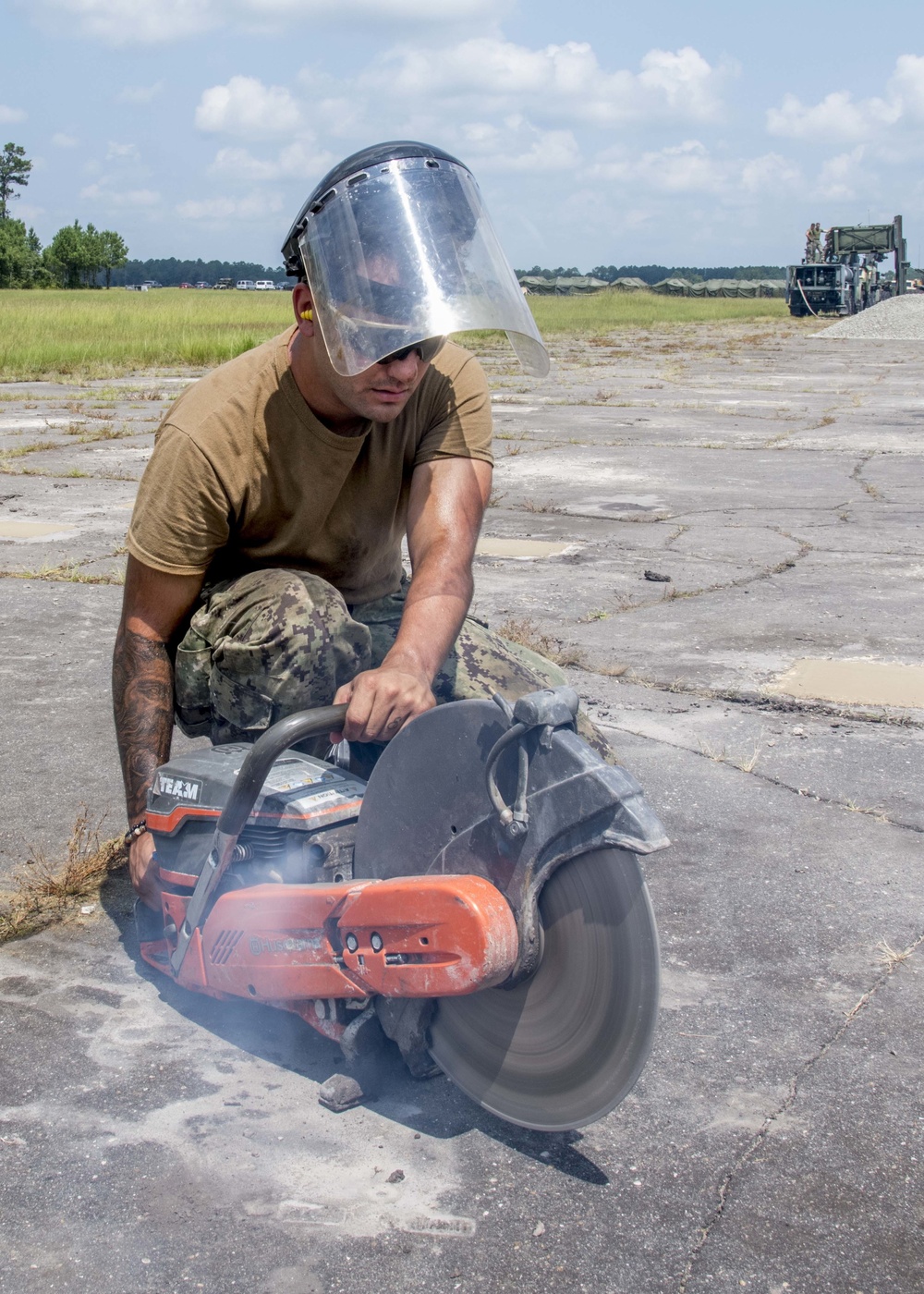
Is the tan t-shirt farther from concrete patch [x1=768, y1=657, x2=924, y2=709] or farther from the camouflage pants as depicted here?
concrete patch [x1=768, y1=657, x2=924, y2=709]

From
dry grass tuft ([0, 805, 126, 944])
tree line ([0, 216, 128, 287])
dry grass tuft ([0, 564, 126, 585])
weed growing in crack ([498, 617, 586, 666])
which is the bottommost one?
dry grass tuft ([0, 805, 126, 944])

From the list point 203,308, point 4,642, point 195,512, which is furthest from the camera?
point 203,308

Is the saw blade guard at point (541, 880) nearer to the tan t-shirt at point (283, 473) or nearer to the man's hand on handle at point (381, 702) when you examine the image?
the man's hand on handle at point (381, 702)

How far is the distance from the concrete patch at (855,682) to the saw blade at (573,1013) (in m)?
2.38

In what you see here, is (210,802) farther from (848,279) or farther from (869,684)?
(848,279)

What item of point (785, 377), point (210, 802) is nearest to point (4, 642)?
point (210, 802)

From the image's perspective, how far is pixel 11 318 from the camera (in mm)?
27734

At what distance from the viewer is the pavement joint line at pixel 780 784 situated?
313 cm

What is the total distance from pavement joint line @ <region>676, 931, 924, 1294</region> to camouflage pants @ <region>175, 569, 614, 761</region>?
0.68 meters

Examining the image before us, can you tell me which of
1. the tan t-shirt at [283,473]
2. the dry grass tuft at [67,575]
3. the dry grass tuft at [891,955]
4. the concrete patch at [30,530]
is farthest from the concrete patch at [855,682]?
the concrete patch at [30,530]

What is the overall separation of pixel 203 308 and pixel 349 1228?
4007 cm

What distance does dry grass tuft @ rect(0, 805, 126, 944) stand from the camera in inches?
105

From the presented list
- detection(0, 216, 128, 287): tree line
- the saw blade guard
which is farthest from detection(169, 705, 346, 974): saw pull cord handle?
detection(0, 216, 128, 287): tree line

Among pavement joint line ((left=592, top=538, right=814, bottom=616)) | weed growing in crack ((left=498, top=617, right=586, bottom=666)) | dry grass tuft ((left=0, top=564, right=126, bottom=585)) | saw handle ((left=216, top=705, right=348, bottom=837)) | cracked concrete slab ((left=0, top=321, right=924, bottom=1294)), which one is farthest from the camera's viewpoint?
dry grass tuft ((left=0, top=564, right=126, bottom=585))
